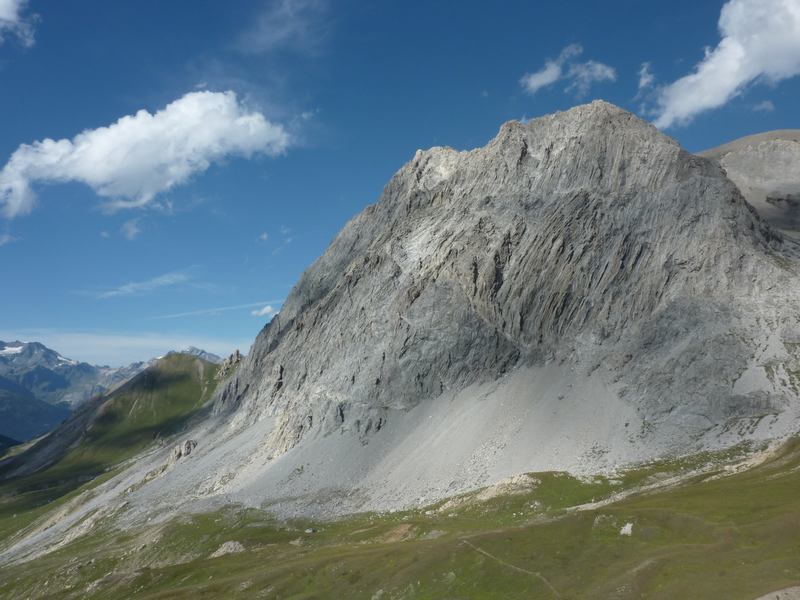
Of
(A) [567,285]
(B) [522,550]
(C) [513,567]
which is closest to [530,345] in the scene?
(A) [567,285]

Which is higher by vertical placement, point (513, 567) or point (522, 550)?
point (522, 550)

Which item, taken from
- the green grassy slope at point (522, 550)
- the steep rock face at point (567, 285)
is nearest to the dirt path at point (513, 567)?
the green grassy slope at point (522, 550)

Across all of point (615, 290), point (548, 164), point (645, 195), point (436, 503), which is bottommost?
point (436, 503)

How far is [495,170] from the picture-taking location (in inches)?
6097

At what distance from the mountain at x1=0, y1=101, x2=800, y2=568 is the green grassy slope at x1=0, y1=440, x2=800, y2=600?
42.6ft

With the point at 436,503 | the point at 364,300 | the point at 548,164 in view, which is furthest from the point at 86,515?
the point at 548,164

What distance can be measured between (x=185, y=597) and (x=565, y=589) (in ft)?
158

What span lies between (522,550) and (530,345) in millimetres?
76622

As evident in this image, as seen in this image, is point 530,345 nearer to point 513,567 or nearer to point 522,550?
point 522,550

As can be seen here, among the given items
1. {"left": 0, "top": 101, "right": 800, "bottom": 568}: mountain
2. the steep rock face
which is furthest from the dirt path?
the steep rock face

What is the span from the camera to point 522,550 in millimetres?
56000

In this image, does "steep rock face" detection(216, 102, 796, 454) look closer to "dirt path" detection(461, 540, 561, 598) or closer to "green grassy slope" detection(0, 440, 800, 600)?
"green grassy slope" detection(0, 440, 800, 600)

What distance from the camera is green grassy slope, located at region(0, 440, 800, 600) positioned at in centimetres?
4497

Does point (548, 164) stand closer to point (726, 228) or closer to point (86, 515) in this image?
point (726, 228)
